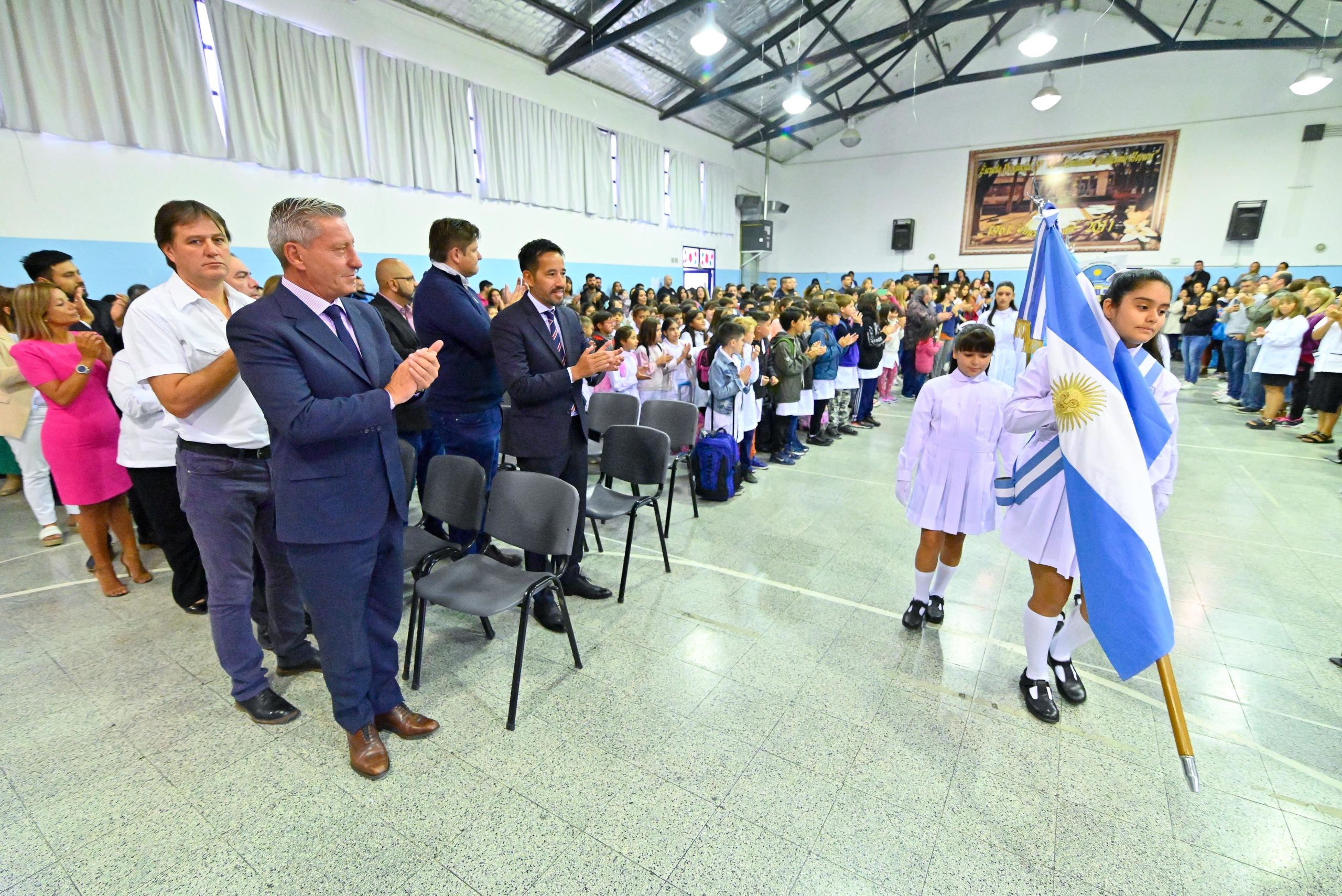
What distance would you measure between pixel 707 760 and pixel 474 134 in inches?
376

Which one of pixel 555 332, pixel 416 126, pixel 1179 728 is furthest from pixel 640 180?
pixel 1179 728

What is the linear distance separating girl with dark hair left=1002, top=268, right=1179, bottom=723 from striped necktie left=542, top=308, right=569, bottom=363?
1815mm

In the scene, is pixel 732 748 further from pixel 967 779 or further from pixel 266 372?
pixel 266 372

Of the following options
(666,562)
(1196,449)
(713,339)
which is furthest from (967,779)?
(1196,449)

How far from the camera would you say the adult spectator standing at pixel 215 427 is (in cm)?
176

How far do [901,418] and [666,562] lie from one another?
17.0 feet

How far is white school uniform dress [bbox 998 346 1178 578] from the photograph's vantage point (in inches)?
76.9

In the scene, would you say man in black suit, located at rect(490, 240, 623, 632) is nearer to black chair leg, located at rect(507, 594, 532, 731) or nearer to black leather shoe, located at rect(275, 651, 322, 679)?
black chair leg, located at rect(507, 594, 532, 731)

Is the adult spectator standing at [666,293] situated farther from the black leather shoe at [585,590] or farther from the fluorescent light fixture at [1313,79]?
the fluorescent light fixture at [1313,79]

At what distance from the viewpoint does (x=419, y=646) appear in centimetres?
224

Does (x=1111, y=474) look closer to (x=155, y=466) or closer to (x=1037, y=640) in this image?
(x=1037, y=640)

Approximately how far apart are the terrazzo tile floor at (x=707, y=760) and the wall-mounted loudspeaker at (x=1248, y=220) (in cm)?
1345

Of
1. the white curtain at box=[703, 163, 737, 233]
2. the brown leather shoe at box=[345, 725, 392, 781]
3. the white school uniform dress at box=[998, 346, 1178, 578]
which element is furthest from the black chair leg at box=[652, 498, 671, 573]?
the white curtain at box=[703, 163, 737, 233]

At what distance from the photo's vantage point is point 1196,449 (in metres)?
5.78
